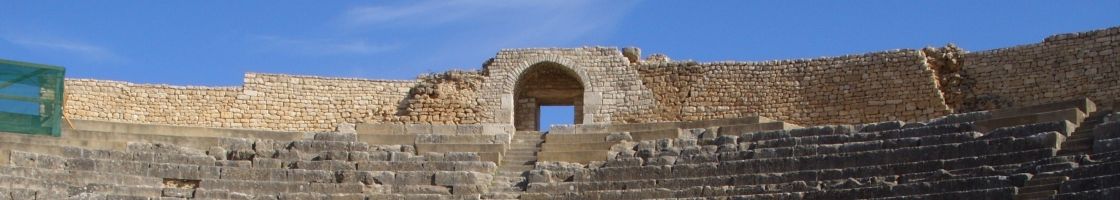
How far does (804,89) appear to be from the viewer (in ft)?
101

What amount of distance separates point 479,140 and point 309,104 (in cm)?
369

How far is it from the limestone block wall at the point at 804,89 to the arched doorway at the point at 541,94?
1.21m

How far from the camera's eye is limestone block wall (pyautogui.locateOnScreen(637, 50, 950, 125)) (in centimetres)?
2995

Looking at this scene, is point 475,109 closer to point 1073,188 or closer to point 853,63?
point 853,63

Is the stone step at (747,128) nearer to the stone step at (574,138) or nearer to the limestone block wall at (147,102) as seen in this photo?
the stone step at (574,138)

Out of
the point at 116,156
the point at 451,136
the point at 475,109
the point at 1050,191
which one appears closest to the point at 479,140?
the point at 451,136

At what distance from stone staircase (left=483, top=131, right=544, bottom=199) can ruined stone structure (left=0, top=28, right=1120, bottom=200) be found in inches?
1.4

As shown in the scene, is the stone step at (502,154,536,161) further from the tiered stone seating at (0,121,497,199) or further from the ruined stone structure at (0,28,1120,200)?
the tiered stone seating at (0,121,497,199)

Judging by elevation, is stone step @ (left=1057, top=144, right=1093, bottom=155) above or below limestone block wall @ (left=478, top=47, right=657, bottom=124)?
below

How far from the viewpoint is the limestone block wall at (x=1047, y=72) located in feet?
92.8

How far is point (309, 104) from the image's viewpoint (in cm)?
3162

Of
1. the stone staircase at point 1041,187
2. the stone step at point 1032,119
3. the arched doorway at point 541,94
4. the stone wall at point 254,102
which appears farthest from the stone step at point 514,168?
the stone staircase at point 1041,187

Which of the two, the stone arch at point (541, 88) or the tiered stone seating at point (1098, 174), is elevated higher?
the stone arch at point (541, 88)

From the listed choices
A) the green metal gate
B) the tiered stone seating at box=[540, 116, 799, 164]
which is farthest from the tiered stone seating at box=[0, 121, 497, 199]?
the tiered stone seating at box=[540, 116, 799, 164]
